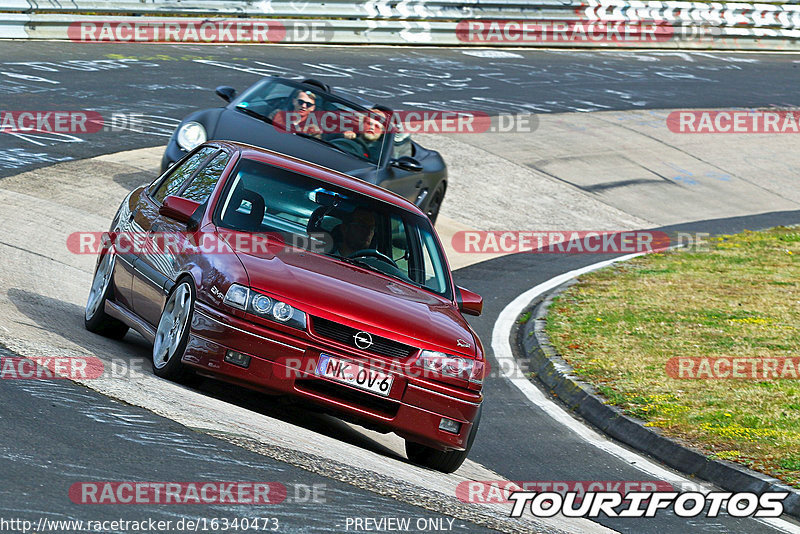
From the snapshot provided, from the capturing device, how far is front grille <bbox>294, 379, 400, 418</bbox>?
264 inches

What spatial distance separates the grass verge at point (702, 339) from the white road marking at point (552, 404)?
0.35m

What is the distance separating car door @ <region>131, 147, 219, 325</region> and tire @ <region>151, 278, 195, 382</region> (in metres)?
0.19

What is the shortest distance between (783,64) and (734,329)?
24492mm

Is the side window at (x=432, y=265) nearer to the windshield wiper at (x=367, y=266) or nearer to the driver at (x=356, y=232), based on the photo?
the windshield wiper at (x=367, y=266)

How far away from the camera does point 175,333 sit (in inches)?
277

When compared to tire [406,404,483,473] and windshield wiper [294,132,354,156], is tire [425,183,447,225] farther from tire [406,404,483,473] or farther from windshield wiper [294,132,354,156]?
tire [406,404,483,473]

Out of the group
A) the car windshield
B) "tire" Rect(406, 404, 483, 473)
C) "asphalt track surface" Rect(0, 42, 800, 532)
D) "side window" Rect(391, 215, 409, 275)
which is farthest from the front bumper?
the car windshield

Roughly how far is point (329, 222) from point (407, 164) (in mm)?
5202

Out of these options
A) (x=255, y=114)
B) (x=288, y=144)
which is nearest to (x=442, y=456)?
(x=288, y=144)

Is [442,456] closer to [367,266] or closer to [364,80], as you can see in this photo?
[367,266]

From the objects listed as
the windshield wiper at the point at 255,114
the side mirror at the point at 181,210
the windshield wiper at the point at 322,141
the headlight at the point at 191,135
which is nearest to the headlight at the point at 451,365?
the side mirror at the point at 181,210

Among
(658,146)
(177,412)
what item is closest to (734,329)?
(177,412)

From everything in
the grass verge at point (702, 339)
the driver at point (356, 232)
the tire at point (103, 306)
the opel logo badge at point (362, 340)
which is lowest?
the grass verge at point (702, 339)

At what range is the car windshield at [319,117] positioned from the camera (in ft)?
41.9
